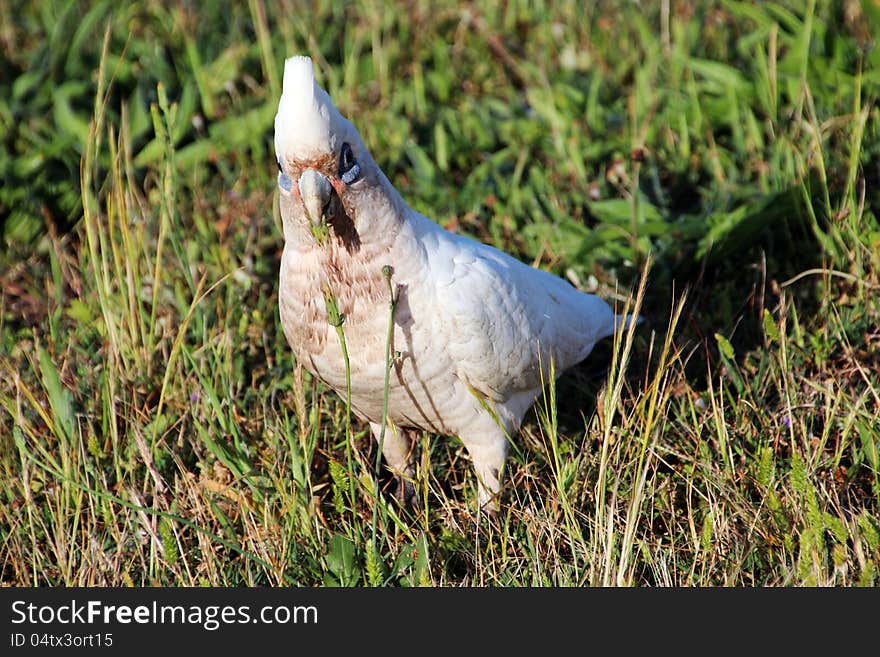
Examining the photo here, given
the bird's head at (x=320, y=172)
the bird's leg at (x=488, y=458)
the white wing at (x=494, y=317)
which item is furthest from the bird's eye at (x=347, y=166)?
the bird's leg at (x=488, y=458)

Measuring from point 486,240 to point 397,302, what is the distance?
1.55 meters

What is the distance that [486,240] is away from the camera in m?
4.14

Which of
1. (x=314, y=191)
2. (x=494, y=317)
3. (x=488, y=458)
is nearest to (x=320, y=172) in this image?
(x=314, y=191)

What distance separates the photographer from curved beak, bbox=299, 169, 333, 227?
7.79 feet

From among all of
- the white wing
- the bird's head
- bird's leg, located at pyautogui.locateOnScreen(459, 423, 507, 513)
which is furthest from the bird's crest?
bird's leg, located at pyautogui.locateOnScreen(459, 423, 507, 513)

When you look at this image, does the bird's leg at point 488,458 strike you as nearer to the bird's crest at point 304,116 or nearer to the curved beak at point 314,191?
the curved beak at point 314,191

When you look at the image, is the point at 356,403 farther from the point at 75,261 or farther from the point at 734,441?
the point at 75,261

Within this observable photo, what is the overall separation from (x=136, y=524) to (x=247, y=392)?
70 centimetres

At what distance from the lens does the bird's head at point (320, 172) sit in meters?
2.33

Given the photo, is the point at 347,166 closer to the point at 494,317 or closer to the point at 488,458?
the point at 494,317

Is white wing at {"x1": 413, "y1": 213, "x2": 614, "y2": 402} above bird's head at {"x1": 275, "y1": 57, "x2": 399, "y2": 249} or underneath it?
underneath

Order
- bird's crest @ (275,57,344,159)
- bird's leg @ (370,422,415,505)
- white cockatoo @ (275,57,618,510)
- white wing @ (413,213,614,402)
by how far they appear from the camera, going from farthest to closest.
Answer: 1. bird's leg @ (370,422,415,505)
2. white wing @ (413,213,614,402)
3. white cockatoo @ (275,57,618,510)
4. bird's crest @ (275,57,344,159)

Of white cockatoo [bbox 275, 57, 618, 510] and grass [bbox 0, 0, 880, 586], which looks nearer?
white cockatoo [bbox 275, 57, 618, 510]

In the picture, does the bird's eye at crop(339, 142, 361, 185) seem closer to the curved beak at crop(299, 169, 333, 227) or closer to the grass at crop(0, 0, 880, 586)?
the curved beak at crop(299, 169, 333, 227)
